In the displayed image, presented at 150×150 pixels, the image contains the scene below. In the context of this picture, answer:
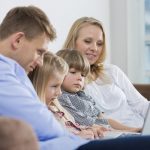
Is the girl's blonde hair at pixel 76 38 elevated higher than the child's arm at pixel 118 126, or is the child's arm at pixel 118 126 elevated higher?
the girl's blonde hair at pixel 76 38

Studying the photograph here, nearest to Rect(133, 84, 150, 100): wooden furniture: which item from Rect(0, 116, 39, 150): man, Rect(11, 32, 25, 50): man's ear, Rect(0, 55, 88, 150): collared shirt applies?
Rect(11, 32, 25, 50): man's ear

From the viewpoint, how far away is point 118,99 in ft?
8.05

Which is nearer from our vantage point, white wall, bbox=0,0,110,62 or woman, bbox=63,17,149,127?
woman, bbox=63,17,149,127

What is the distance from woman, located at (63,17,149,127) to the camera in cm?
242

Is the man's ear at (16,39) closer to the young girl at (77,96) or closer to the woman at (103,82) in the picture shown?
the young girl at (77,96)

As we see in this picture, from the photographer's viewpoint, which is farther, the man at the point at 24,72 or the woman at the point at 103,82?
the woman at the point at 103,82

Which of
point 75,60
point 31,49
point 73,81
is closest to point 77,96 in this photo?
point 73,81

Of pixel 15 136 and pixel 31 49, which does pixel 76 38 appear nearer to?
pixel 31 49

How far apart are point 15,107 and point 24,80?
0.18 metres

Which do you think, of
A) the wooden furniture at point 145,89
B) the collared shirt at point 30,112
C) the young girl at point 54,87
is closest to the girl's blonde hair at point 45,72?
the young girl at point 54,87

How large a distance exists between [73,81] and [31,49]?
23.1 inches

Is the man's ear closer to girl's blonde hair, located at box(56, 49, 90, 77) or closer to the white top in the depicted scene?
girl's blonde hair, located at box(56, 49, 90, 77)

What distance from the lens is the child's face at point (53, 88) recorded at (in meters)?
1.75

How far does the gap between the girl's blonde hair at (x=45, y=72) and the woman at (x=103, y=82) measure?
591 millimetres
